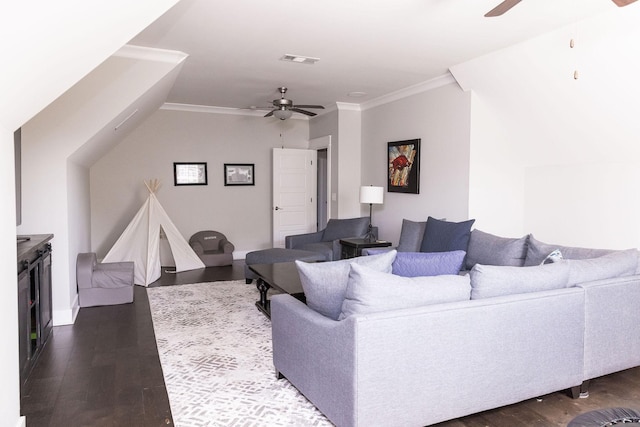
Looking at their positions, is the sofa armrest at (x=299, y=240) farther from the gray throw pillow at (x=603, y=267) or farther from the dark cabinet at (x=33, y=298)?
the gray throw pillow at (x=603, y=267)

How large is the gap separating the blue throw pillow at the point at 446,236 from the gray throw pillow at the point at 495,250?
9cm

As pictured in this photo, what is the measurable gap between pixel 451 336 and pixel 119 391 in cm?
206

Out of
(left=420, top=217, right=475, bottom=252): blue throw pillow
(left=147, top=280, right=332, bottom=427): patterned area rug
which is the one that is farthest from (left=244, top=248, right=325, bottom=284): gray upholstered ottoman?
(left=420, top=217, right=475, bottom=252): blue throw pillow

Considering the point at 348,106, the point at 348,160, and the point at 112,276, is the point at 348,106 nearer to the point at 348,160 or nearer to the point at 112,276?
the point at 348,160

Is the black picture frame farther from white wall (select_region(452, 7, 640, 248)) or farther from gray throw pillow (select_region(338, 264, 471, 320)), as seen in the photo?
gray throw pillow (select_region(338, 264, 471, 320))

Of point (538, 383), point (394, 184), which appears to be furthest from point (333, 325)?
point (394, 184)

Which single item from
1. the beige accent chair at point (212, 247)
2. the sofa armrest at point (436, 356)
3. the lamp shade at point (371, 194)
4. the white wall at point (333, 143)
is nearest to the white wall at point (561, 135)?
the lamp shade at point (371, 194)

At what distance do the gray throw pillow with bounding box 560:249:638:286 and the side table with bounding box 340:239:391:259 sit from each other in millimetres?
2989

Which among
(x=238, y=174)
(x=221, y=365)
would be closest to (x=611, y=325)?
(x=221, y=365)

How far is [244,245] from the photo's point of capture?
8062 millimetres

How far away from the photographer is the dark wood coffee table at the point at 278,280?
3.64 metres

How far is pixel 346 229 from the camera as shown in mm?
6496

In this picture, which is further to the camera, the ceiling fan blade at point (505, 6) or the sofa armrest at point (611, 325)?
the sofa armrest at point (611, 325)

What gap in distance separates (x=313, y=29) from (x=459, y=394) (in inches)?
117
